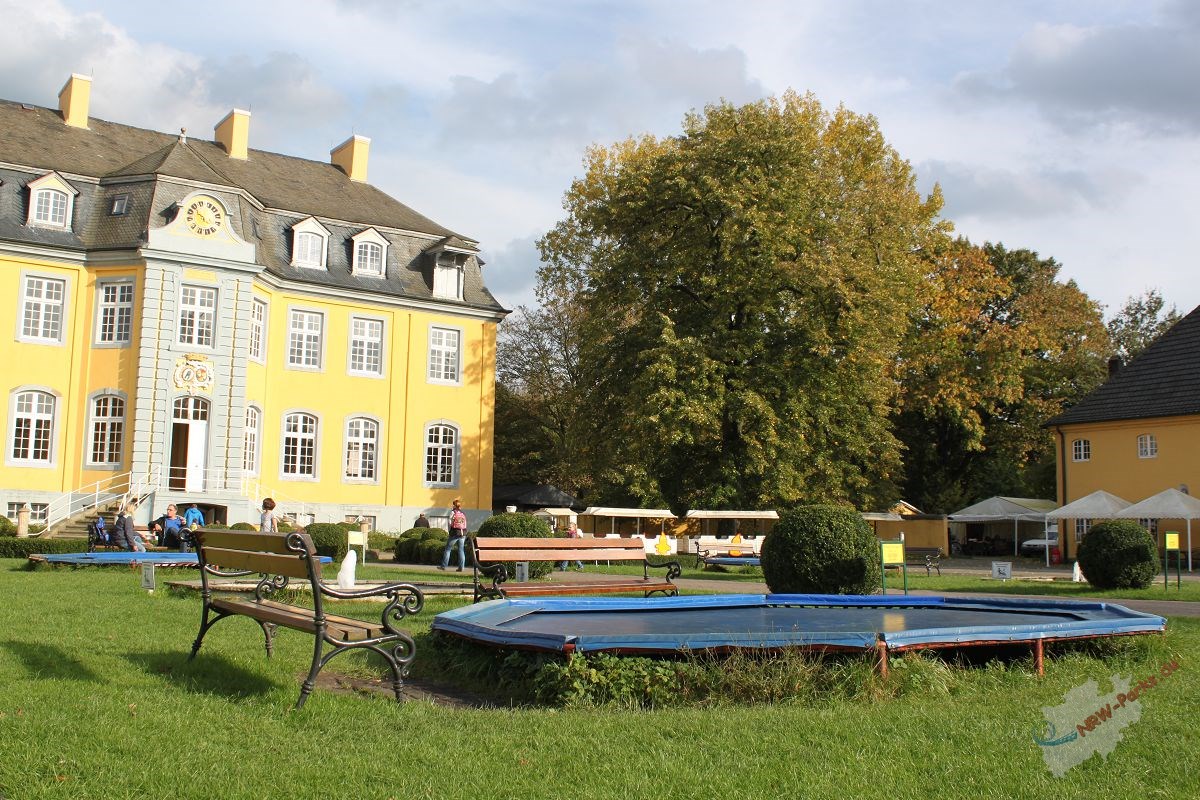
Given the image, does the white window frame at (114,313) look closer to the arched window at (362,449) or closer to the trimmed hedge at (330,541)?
the arched window at (362,449)

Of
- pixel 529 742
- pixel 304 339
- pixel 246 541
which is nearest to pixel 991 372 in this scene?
pixel 304 339

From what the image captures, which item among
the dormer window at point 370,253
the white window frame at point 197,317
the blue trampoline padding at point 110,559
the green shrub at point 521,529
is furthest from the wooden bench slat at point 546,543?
the dormer window at point 370,253

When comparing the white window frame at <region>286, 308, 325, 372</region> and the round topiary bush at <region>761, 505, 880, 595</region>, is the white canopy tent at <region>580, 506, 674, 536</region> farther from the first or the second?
the round topiary bush at <region>761, 505, 880, 595</region>

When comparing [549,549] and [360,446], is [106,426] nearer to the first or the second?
[360,446]

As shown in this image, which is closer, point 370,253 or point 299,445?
point 299,445

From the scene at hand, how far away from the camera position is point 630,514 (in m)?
34.9

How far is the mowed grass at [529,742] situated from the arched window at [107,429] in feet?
87.9

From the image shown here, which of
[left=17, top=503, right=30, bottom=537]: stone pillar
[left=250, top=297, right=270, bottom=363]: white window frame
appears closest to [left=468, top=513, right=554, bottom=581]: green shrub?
[left=17, top=503, right=30, bottom=537]: stone pillar

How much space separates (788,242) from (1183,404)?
14867 mm

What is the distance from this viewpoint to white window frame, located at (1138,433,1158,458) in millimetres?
38312

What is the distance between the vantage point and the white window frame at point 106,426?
3341 centimetres

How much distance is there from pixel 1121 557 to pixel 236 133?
32622 mm

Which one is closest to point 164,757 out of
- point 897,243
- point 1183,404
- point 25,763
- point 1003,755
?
point 25,763

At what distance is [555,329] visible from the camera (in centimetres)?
5175
